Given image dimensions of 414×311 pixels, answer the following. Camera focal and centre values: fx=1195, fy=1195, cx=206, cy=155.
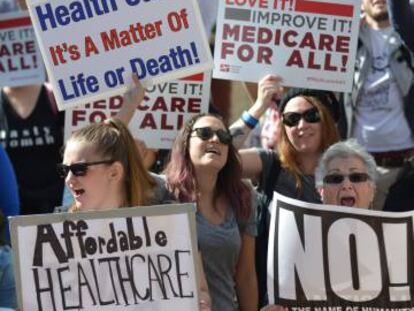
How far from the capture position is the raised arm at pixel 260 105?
624cm

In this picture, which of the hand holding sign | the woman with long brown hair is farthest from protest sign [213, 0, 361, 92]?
the woman with long brown hair

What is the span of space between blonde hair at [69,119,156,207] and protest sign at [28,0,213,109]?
0.93 meters

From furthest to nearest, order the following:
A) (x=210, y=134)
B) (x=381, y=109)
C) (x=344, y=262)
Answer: (x=381, y=109), (x=210, y=134), (x=344, y=262)

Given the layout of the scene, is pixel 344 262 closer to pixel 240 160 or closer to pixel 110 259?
pixel 110 259

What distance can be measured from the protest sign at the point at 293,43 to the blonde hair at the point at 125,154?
63.1 inches

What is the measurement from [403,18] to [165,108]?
4.48ft

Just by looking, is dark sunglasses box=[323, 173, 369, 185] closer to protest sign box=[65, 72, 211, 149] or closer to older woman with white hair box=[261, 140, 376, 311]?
older woman with white hair box=[261, 140, 376, 311]

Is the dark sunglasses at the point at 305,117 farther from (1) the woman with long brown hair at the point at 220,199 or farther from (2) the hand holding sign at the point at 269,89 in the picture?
(1) the woman with long brown hair at the point at 220,199

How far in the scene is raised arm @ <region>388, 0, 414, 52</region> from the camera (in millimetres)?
6270

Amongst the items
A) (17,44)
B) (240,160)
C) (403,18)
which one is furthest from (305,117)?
(17,44)

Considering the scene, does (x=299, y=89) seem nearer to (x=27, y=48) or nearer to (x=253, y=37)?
(x=253, y=37)

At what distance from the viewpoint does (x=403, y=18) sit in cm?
631

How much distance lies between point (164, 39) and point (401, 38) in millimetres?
1401

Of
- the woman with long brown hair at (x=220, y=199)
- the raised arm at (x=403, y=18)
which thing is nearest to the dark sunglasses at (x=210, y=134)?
the woman with long brown hair at (x=220, y=199)
